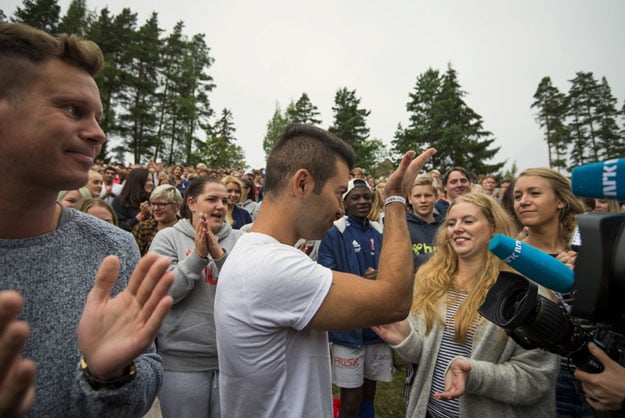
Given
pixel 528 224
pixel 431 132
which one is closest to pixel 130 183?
pixel 528 224

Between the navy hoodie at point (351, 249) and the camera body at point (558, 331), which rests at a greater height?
the camera body at point (558, 331)

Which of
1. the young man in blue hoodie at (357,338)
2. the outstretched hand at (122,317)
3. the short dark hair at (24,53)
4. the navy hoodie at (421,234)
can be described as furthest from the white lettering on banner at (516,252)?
the navy hoodie at (421,234)

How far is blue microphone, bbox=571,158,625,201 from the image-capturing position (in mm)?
1020

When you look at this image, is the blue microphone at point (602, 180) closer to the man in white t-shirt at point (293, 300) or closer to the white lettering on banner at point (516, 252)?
the white lettering on banner at point (516, 252)

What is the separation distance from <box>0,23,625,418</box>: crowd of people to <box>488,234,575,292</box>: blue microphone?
0.38m

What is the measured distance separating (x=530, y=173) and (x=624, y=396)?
2236 millimetres

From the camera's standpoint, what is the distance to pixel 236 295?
1.60 m

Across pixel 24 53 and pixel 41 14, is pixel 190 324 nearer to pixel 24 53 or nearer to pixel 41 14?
pixel 24 53

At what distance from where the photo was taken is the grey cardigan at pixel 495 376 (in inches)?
81.5

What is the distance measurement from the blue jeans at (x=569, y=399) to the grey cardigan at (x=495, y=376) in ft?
0.75

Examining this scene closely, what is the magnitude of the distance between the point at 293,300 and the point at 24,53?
1.38m

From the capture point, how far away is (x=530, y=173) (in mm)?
3150

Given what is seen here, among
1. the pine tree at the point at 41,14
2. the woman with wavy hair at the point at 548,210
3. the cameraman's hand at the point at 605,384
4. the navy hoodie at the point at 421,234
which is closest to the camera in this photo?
the cameraman's hand at the point at 605,384

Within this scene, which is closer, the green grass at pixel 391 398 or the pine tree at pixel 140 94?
the green grass at pixel 391 398
